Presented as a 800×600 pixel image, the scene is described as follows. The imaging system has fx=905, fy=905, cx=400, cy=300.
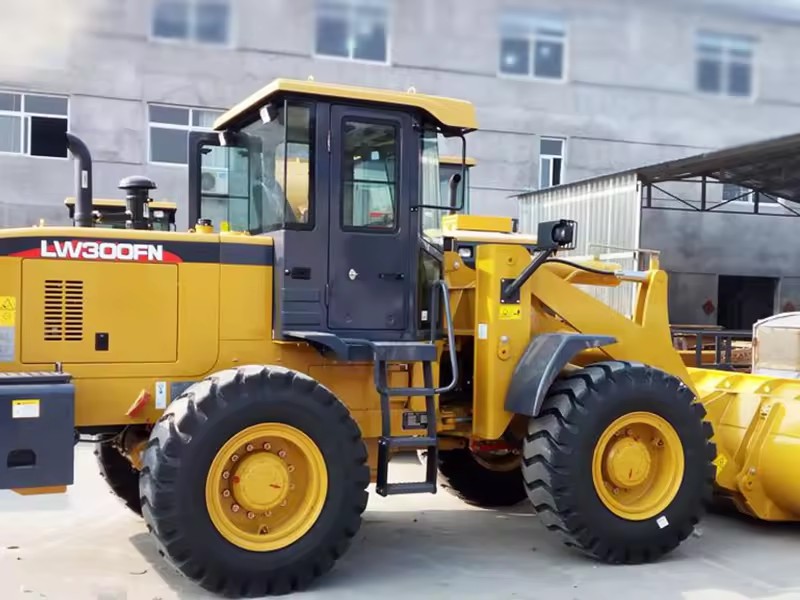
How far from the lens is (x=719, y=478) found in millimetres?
6301

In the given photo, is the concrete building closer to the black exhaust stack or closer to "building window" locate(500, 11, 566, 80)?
"building window" locate(500, 11, 566, 80)

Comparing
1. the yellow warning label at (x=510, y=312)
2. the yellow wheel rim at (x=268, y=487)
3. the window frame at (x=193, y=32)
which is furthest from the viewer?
the yellow warning label at (x=510, y=312)

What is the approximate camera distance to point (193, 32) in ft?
15.3

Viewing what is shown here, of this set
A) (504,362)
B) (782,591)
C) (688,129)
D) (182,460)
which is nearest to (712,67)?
(688,129)

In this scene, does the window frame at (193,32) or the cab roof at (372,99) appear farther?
the cab roof at (372,99)

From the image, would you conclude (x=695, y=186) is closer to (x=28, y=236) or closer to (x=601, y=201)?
(x=601, y=201)

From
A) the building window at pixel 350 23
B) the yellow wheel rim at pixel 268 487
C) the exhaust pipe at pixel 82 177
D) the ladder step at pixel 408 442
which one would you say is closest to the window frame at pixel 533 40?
the building window at pixel 350 23

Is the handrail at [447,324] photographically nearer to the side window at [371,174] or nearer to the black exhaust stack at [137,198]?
the side window at [371,174]

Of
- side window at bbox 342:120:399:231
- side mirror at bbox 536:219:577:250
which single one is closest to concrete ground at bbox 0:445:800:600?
side mirror at bbox 536:219:577:250

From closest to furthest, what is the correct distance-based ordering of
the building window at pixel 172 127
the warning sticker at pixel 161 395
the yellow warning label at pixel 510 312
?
the warning sticker at pixel 161 395 < the yellow warning label at pixel 510 312 < the building window at pixel 172 127

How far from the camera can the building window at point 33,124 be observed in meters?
15.3

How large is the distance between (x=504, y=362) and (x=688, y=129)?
187cm

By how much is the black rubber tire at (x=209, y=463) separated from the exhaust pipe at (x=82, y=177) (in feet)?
4.75

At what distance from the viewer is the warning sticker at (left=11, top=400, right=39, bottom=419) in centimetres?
448
